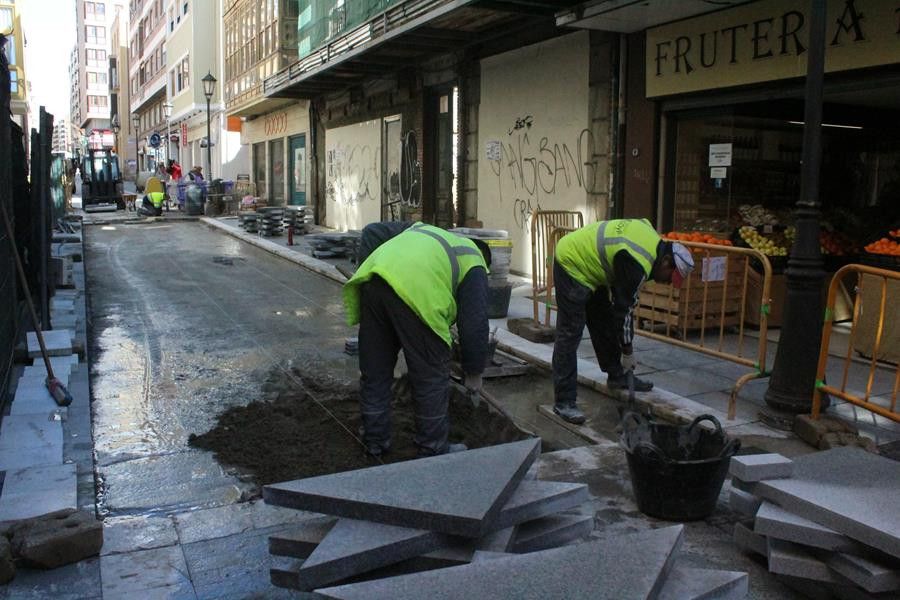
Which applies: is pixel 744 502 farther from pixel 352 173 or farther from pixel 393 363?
pixel 352 173

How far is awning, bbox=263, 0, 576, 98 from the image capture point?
11.0 m

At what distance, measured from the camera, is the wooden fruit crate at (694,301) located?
749 centimetres

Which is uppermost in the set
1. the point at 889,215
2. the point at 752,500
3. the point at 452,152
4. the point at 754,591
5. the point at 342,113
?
the point at 342,113

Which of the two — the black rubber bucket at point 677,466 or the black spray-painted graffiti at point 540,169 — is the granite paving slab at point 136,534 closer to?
the black rubber bucket at point 677,466

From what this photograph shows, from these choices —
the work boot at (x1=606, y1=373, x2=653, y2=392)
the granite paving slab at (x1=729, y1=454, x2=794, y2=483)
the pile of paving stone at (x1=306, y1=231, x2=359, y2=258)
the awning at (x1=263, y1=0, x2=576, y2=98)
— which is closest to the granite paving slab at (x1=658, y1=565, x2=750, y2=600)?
the granite paving slab at (x1=729, y1=454, x2=794, y2=483)

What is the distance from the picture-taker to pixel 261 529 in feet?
12.8

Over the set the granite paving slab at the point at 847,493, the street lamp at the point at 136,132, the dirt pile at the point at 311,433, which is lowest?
the dirt pile at the point at 311,433

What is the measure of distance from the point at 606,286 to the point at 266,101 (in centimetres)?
2137

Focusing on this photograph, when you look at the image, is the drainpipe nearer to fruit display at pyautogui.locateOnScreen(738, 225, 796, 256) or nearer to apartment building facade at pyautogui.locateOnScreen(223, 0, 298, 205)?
fruit display at pyautogui.locateOnScreen(738, 225, 796, 256)

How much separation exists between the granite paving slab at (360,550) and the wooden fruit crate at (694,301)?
492cm

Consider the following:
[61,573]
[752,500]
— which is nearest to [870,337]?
[752,500]

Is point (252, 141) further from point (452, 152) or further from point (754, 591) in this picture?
point (754, 591)

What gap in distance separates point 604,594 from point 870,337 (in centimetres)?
552

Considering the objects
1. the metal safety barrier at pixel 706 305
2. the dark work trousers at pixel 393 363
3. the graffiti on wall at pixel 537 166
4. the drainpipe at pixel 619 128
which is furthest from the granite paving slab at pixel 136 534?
the graffiti on wall at pixel 537 166
